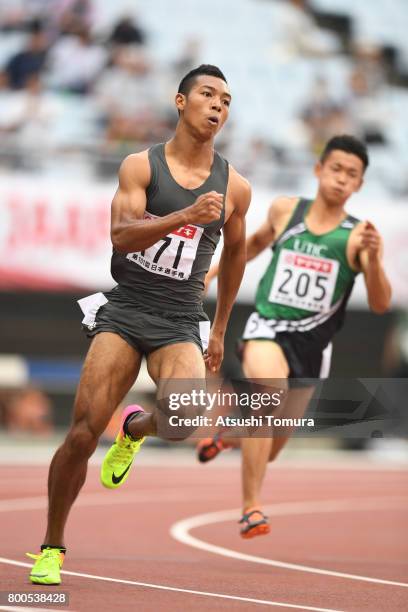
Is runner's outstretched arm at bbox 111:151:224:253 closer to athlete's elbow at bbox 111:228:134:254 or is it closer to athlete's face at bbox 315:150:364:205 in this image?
athlete's elbow at bbox 111:228:134:254

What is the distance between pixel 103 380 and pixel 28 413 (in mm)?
17429

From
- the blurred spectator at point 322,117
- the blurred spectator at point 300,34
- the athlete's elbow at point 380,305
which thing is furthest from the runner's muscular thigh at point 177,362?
the blurred spectator at point 300,34

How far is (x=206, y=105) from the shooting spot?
636cm

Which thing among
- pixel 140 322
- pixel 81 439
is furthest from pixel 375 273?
pixel 81 439

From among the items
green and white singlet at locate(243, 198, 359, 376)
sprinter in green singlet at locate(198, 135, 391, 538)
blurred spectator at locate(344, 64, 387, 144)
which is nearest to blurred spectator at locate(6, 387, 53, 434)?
blurred spectator at locate(344, 64, 387, 144)

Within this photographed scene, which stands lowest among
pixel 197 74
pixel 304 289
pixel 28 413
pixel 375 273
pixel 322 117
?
pixel 375 273

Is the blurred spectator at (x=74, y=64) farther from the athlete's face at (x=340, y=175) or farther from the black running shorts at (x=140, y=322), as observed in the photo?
the black running shorts at (x=140, y=322)

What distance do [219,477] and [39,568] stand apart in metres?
12.7

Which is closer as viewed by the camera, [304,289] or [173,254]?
[173,254]

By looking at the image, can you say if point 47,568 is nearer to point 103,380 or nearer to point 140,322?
point 103,380

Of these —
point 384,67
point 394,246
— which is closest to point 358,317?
point 394,246

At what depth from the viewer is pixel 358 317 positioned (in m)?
23.7

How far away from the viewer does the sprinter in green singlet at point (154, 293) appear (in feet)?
20.4

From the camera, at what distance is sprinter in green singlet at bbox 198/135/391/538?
861 centimetres
